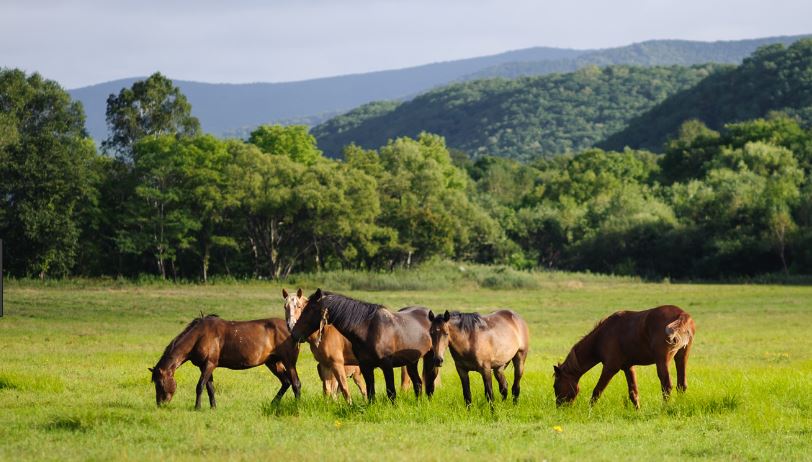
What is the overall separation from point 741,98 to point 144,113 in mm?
108369

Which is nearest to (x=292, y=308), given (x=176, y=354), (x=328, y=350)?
(x=328, y=350)

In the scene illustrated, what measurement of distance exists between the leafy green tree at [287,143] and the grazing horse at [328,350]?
61.3 m

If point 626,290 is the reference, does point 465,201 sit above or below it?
above

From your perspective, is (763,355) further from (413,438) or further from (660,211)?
(660,211)

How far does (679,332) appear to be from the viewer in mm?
14250

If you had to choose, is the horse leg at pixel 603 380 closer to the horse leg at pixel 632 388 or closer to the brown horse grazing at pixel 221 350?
the horse leg at pixel 632 388

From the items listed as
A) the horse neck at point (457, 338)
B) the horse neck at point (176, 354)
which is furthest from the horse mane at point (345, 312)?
the horse neck at point (176, 354)

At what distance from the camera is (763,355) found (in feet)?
85.3

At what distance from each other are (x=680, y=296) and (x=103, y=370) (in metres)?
37.0

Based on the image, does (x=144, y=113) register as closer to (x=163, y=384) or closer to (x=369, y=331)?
(x=163, y=384)

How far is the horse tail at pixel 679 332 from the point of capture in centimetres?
1417

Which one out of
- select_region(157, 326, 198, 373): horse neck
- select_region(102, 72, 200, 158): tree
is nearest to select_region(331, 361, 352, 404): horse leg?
select_region(157, 326, 198, 373): horse neck

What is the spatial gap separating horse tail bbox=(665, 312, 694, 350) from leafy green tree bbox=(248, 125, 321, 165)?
209 ft

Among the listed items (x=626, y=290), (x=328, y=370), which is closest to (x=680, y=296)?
(x=626, y=290)
